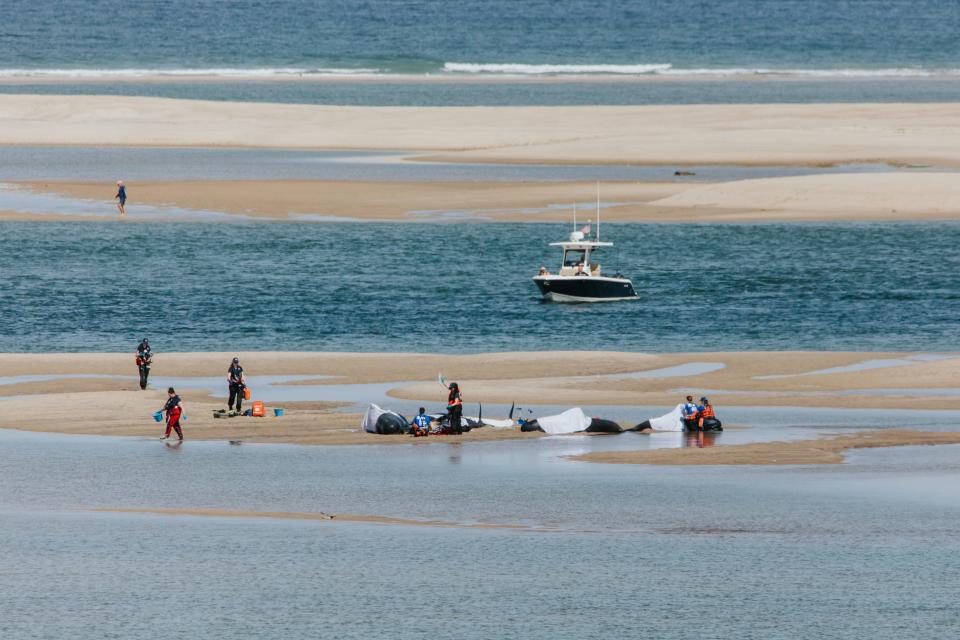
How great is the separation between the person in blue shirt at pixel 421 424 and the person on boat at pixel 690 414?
596 centimetres

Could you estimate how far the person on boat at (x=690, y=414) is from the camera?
136 feet

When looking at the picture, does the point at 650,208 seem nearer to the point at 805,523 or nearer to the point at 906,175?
the point at 906,175

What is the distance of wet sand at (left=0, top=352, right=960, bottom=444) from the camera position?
4262cm

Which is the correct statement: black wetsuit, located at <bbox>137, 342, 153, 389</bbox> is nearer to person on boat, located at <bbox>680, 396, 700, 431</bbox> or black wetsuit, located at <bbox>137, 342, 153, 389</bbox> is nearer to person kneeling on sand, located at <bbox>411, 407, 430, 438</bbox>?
person kneeling on sand, located at <bbox>411, 407, 430, 438</bbox>

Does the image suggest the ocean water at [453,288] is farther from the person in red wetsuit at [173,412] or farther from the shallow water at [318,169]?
the shallow water at [318,169]

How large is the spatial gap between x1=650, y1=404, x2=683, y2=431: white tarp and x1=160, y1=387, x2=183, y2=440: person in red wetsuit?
36.1 feet

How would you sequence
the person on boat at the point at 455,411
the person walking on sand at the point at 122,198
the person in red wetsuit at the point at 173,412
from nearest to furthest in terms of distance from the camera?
the person in red wetsuit at the point at 173,412 → the person on boat at the point at 455,411 → the person walking on sand at the point at 122,198

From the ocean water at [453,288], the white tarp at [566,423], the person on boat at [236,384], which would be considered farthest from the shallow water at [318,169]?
Result: the white tarp at [566,423]

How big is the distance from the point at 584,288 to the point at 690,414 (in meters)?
21.8

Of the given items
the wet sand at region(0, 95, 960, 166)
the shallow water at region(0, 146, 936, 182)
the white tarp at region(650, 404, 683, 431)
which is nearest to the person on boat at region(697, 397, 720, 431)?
the white tarp at region(650, 404, 683, 431)

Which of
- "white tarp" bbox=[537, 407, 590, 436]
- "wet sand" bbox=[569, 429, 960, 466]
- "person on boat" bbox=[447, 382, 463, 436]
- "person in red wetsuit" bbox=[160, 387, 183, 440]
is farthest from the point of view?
"white tarp" bbox=[537, 407, 590, 436]

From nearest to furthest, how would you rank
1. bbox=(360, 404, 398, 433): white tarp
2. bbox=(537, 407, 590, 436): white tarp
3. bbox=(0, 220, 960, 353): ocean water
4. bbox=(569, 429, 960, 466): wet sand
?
bbox=(569, 429, 960, 466): wet sand → bbox=(360, 404, 398, 433): white tarp → bbox=(537, 407, 590, 436): white tarp → bbox=(0, 220, 960, 353): ocean water

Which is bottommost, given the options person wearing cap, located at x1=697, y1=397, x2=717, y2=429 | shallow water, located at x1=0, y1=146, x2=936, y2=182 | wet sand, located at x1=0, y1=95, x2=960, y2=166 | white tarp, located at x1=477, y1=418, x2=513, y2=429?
white tarp, located at x1=477, y1=418, x2=513, y2=429

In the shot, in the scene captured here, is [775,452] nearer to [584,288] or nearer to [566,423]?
[566,423]
